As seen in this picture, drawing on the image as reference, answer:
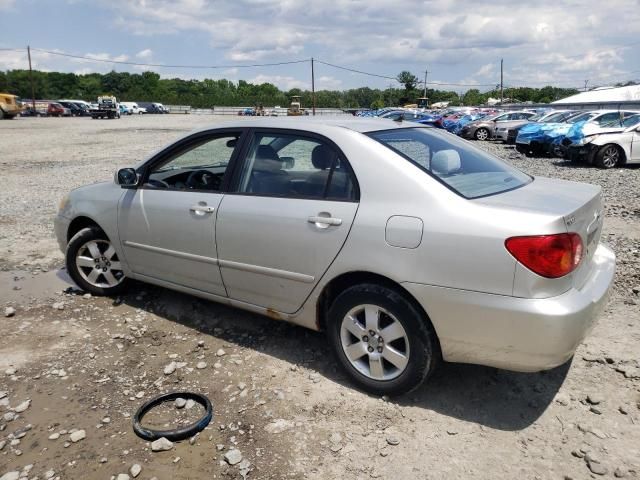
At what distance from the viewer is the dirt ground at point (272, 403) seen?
8.92ft

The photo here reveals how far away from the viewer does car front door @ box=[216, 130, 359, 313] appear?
3271 millimetres

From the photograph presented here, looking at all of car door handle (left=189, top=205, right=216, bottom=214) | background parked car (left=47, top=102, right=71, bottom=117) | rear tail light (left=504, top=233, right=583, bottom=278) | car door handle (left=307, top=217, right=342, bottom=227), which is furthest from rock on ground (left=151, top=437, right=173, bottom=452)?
background parked car (left=47, top=102, right=71, bottom=117)

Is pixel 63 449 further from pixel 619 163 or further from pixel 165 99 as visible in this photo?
pixel 165 99

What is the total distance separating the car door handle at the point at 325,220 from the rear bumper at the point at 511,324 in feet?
1.89

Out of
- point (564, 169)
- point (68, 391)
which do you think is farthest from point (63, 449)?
point (564, 169)

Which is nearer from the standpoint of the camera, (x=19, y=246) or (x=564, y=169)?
(x=19, y=246)

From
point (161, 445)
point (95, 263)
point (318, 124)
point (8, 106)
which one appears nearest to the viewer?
point (161, 445)

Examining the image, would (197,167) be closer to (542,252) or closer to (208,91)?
(542,252)

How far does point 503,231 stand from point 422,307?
2.04 ft

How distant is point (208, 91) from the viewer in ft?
399

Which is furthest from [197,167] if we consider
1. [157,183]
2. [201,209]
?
[201,209]

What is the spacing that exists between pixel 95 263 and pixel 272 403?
256 centimetres

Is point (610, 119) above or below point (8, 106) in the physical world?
below

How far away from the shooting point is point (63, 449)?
2855 mm
